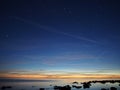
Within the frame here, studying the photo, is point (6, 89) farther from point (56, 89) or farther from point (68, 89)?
point (68, 89)

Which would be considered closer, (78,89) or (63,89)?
(63,89)

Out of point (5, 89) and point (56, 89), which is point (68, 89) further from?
point (5, 89)

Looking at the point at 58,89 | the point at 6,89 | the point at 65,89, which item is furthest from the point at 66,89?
the point at 6,89

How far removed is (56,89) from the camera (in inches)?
3770

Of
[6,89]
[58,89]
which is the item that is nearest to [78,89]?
[58,89]

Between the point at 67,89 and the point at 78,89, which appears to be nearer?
the point at 67,89

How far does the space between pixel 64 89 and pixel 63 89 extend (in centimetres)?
55

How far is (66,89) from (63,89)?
1604mm

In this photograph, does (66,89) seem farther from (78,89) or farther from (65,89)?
(78,89)

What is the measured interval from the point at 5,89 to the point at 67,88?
34887mm

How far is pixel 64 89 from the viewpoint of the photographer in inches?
3369

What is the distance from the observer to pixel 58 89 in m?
93.9

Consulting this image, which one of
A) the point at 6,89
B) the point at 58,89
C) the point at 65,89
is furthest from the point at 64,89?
the point at 6,89

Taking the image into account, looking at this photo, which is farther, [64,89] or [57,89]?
[57,89]
